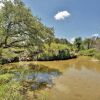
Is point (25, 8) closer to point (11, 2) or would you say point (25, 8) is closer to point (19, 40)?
point (11, 2)

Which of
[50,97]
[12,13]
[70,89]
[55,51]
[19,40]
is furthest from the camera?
[55,51]

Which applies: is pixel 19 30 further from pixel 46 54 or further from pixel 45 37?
pixel 46 54

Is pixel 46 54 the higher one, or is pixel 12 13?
pixel 12 13

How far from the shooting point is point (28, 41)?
44.8 feet

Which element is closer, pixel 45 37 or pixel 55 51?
pixel 45 37

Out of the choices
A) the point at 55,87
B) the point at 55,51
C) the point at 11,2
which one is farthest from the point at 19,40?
the point at 55,51

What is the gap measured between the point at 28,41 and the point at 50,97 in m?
6.44

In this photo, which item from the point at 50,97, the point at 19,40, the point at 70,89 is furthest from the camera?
the point at 19,40

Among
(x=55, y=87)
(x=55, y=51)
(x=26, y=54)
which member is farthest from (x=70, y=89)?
(x=55, y=51)

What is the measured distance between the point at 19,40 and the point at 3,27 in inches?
65.3

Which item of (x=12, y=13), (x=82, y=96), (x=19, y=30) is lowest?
(x=82, y=96)

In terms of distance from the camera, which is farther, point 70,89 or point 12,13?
point 12,13

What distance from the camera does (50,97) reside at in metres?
7.95

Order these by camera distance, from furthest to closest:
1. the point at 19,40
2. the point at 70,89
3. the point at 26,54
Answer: the point at 26,54 → the point at 19,40 → the point at 70,89
